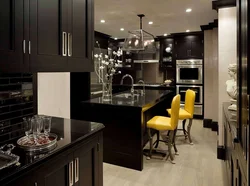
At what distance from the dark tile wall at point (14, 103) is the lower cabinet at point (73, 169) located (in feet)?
1.98

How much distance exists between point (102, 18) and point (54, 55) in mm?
3496

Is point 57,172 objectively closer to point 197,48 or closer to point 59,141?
point 59,141

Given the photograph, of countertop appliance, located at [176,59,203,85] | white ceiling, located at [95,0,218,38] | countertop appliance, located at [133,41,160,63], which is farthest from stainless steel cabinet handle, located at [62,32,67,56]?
countertop appliance, located at [133,41,160,63]

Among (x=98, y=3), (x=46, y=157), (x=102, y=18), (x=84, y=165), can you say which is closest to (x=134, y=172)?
(x=84, y=165)

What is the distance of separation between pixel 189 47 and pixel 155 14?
264 centimetres

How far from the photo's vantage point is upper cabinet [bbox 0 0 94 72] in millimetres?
1159

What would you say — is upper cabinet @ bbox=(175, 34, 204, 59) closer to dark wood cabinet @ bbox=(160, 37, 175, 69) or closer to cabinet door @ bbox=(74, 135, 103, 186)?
dark wood cabinet @ bbox=(160, 37, 175, 69)

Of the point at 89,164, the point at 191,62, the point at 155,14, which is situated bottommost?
the point at 89,164

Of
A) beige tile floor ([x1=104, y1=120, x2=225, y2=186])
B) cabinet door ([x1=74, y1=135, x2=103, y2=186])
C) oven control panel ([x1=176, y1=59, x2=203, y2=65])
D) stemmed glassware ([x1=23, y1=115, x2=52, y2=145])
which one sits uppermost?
oven control panel ([x1=176, y1=59, x2=203, y2=65])

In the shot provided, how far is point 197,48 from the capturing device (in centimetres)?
649

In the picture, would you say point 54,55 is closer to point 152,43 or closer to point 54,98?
point 54,98

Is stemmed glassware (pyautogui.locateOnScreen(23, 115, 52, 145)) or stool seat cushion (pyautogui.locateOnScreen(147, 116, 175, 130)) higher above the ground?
stemmed glassware (pyautogui.locateOnScreen(23, 115, 52, 145))

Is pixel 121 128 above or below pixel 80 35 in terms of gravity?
below

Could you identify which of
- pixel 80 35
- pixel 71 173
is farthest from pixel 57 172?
pixel 80 35
